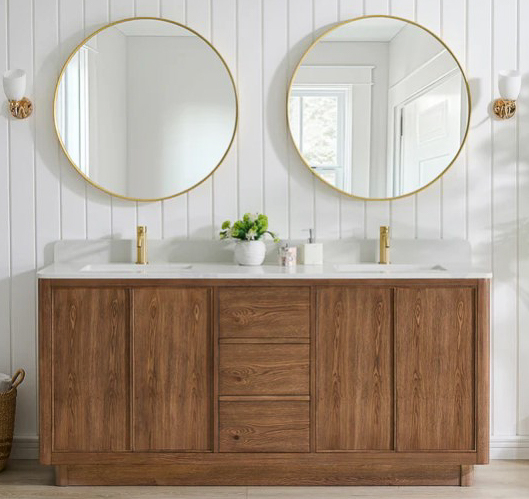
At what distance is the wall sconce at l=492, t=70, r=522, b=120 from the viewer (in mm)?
3055

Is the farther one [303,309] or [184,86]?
[184,86]

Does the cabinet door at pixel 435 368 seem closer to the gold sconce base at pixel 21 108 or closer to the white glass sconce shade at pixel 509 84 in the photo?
the white glass sconce shade at pixel 509 84

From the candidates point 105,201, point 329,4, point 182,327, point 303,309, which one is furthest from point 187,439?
point 329,4

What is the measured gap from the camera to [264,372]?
8.98ft

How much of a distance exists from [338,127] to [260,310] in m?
0.91

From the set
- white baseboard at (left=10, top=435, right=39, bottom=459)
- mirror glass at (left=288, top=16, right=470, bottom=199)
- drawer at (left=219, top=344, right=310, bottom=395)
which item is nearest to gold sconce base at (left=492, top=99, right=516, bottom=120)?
mirror glass at (left=288, top=16, right=470, bottom=199)

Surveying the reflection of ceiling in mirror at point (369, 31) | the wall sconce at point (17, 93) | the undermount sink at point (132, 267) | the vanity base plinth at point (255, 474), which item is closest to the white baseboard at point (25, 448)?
the vanity base plinth at point (255, 474)

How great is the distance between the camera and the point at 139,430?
2.76 meters

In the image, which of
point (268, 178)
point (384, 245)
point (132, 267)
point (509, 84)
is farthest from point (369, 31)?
point (132, 267)

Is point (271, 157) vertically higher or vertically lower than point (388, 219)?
higher

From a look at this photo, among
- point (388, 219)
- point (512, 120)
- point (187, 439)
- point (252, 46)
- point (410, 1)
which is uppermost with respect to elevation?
point (410, 1)

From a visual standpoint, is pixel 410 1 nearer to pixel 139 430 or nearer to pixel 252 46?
pixel 252 46

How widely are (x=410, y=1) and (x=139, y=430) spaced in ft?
6.84

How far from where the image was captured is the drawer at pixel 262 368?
108 inches
